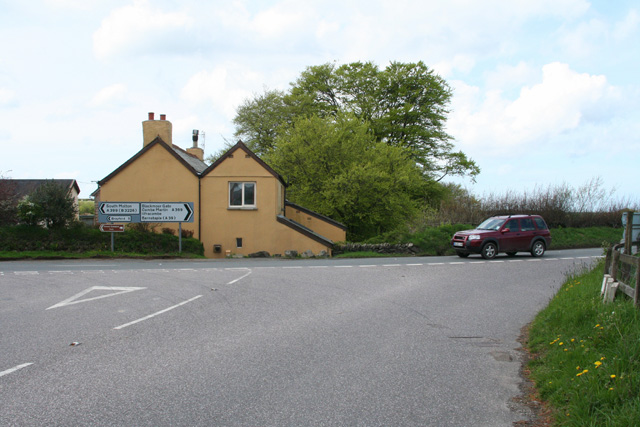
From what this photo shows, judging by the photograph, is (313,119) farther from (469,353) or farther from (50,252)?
(469,353)

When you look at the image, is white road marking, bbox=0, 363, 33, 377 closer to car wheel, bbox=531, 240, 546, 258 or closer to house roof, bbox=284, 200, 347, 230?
car wheel, bbox=531, 240, 546, 258

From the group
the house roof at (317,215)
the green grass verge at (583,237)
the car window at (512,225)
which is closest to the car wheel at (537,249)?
the car window at (512,225)

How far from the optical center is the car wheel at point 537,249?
918 inches

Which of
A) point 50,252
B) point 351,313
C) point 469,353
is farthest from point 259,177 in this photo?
point 469,353

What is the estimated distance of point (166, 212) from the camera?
27.2 metres

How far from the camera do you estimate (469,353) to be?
23.0 ft

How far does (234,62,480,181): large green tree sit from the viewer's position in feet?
156

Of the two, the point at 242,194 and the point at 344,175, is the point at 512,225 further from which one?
the point at 242,194

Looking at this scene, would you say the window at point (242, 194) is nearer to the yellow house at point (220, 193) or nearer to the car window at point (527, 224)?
the yellow house at point (220, 193)

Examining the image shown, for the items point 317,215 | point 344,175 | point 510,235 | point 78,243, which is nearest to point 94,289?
point 78,243

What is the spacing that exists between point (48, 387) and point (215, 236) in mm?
25280

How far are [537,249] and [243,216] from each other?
15.9m

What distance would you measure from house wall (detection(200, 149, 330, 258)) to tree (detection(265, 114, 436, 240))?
17.2ft

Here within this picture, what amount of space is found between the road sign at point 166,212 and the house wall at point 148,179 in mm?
3532
